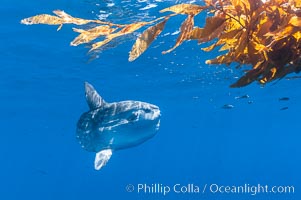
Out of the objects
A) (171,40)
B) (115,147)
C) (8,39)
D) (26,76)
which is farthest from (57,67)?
(115,147)

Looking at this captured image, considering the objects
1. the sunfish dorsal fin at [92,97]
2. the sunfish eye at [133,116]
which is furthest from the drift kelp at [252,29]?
the sunfish dorsal fin at [92,97]

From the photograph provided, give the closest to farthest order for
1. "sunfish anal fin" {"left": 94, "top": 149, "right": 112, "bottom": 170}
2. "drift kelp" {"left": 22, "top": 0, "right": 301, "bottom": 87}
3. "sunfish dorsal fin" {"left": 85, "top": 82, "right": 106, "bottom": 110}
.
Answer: "drift kelp" {"left": 22, "top": 0, "right": 301, "bottom": 87}
"sunfish dorsal fin" {"left": 85, "top": 82, "right": 106, "bottom": 110}
"sunfish anal fin" {"left": 94, "top": 149, "right": 112, "bottom": 170}

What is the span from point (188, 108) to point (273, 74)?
128ft

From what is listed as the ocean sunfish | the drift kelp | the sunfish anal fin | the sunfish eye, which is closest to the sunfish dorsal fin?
the ocean sunfish

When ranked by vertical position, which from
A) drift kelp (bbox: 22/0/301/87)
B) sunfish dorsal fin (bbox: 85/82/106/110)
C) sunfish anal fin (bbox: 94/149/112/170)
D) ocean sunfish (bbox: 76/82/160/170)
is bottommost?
sunfish anal fin (bbox: 94/149/112/170)

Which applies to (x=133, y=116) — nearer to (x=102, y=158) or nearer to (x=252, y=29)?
(x=102, y=158)

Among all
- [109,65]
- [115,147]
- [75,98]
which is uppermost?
[115,147]

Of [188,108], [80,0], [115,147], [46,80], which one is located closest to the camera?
[115,147]

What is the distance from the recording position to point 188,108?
42.8m

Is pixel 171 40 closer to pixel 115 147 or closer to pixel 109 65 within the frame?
pixel 109 65

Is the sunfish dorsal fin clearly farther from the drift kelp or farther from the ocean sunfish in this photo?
the drift kelp

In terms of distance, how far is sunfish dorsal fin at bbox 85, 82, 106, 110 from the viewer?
706 cm

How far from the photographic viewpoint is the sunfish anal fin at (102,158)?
734cm

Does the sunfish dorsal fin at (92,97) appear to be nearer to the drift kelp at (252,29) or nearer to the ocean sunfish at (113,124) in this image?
the ocean sunfish at (113,124)
